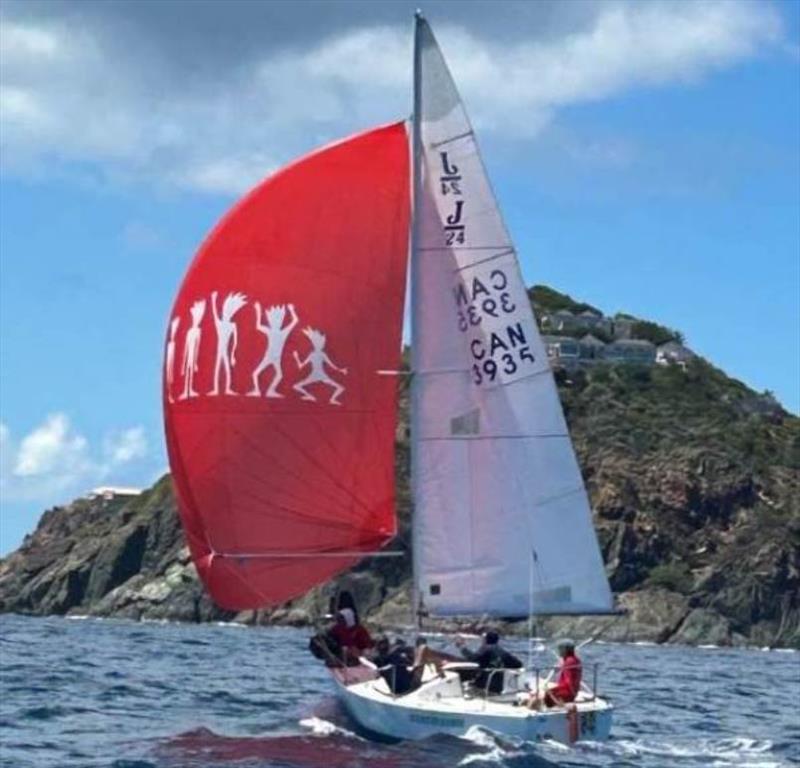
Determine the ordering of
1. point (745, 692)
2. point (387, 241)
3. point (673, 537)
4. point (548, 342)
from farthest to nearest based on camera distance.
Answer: point (548, 342)
point (673, 537)
point (745, 692)
point (387, 241)

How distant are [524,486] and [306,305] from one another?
139 inches

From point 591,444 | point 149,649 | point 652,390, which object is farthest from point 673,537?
point 149,649

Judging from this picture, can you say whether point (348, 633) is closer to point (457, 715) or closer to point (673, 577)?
point (457, 715)

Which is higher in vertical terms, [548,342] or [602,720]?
[548,342]

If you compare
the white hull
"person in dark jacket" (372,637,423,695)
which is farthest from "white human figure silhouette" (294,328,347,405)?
the white hull

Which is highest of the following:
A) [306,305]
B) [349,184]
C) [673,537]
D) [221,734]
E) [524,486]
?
[673,537]

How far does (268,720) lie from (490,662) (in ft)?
14.0

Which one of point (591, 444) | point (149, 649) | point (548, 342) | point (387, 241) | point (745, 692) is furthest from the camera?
point (548, 342)

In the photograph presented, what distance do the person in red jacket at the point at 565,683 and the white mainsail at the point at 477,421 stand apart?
75cm

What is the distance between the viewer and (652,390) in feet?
427

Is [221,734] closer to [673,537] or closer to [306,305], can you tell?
[306,305]

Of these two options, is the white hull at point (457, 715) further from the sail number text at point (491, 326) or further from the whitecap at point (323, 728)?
the sail number text at point (491, 326)

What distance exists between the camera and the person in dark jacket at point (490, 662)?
2570 cm

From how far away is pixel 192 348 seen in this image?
26.9m
